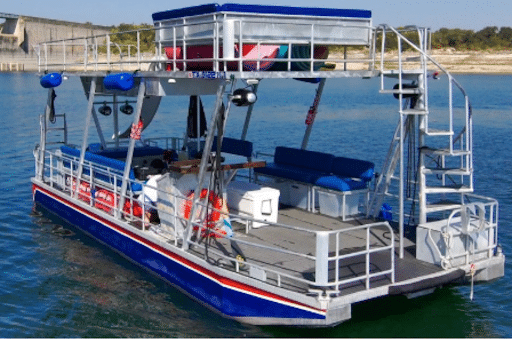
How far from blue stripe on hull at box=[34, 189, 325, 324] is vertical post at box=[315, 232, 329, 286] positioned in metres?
0.46

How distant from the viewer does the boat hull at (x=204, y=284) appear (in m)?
9.05

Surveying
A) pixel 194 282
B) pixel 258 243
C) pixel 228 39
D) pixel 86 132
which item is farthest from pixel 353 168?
pixel 86 132

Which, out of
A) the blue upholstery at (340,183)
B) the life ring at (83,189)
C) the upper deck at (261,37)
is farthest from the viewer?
the life ring at (83,189)

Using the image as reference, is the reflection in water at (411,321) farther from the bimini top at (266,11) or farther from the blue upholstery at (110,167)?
the bimini top at (266,11)

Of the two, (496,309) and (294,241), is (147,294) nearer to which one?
(294,241)

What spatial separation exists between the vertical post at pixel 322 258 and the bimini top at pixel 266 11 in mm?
3851

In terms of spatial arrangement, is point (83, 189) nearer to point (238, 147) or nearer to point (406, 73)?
point (238, 147)

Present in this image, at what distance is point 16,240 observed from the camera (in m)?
15.4

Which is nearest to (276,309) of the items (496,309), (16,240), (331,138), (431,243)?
(431,243)

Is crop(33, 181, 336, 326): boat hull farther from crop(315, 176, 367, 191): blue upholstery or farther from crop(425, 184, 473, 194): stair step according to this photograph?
crop(315, 176, 367, 191): blue upholstery

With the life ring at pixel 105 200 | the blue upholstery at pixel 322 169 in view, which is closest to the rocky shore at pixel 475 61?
the blue upholstery at pixel 322 169

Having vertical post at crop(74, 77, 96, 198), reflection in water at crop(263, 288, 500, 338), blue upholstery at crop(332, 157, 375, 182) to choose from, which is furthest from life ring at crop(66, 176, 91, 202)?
reflection in water at crop(263, 288, 500, 338)

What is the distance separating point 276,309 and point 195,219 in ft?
9.23

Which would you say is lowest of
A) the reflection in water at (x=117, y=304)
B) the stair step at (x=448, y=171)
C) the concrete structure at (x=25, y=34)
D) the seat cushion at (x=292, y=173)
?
the reflection in water at (x=117, y=304)
